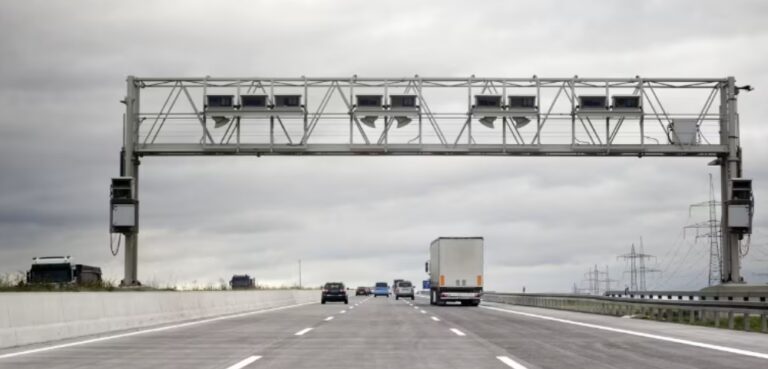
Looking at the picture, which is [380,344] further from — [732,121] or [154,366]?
[732,121]

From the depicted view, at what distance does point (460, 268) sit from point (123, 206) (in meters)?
18.4

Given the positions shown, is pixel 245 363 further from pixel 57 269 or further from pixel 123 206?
pixel 57 269

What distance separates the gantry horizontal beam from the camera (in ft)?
132

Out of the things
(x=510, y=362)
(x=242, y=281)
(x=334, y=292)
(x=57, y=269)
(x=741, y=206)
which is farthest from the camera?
(x=242, y=281)

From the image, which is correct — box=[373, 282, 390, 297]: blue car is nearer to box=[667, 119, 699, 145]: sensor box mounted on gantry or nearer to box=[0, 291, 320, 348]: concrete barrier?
box=[667, 119, 699, 145]: sensor box mounted on gantry

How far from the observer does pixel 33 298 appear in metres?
16.8

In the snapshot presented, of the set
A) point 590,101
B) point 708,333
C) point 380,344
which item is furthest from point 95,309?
point 590,101

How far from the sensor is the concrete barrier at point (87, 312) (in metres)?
16.1

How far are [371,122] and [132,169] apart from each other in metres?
10.5

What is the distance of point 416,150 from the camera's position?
4009 centimetres

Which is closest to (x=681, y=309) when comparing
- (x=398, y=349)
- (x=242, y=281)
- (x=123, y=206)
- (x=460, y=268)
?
(x=398, y=349)

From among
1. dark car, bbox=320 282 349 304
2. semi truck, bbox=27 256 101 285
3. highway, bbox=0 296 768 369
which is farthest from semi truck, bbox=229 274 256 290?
highway, bbox=0 296 768 369

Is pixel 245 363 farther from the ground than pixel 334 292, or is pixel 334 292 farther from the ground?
pixel 245 363

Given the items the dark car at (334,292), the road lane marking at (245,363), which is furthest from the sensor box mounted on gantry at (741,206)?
the road lane marking at (245,363)
